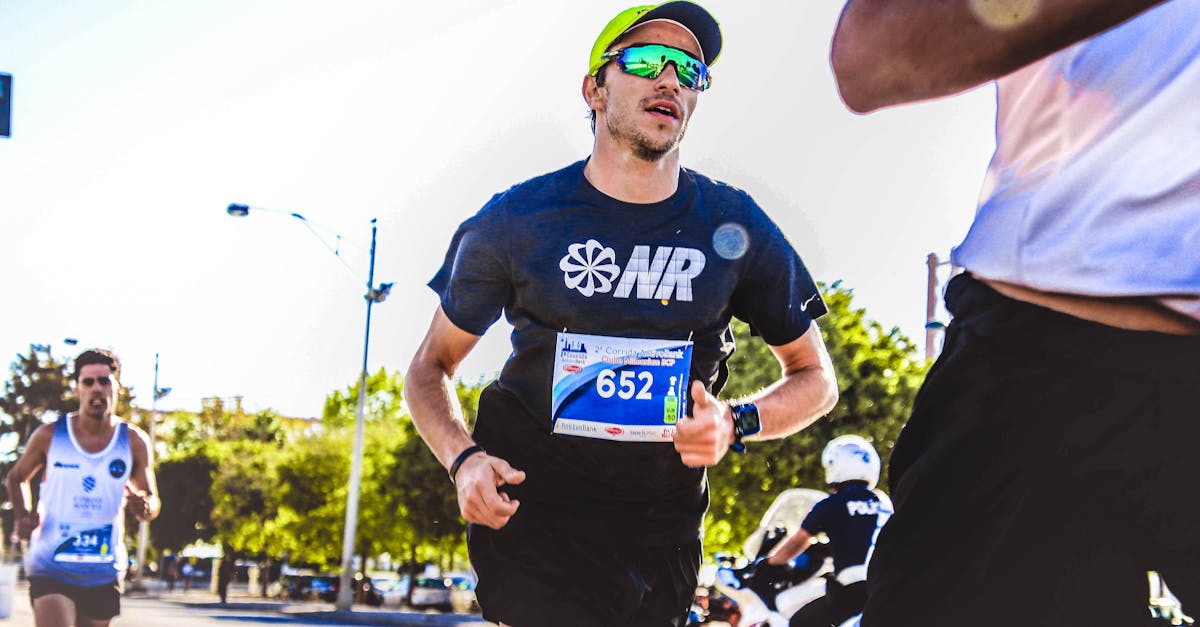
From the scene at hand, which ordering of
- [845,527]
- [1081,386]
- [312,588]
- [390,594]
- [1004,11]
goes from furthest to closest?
[312,588], [390,594], [845,527], [1081,386], [1004,11]

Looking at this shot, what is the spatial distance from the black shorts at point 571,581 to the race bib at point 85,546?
5.93m

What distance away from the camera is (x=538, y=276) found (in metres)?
3.72

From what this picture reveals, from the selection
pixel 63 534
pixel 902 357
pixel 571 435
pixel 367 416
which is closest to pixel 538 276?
pixel 571 435

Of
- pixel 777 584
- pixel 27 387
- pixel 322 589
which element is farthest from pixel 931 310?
pixel 27 387

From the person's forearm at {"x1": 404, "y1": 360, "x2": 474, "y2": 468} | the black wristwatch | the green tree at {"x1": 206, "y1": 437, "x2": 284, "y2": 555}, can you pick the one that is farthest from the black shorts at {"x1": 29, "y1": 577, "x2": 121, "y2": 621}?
the green tree at {"x1": 206, "y1": 437, "x2": 284, "y2": 555}

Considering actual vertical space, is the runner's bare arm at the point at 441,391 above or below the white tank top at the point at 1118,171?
below

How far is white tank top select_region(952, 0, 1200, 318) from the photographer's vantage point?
5.52ft

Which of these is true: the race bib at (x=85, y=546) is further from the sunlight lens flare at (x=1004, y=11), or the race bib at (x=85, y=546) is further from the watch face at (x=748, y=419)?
the sunlight lens flare at (x=1004, y=11)

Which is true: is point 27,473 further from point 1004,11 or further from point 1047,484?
point 1004,11

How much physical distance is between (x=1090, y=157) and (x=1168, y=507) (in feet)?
1.55

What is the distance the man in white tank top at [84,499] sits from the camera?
28.2ft

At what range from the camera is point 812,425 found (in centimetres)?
2609

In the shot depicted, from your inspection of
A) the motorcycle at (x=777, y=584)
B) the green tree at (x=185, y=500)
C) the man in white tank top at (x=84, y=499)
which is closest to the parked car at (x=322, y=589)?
the green tree at (x=185, y=500)

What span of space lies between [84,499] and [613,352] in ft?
21.2
